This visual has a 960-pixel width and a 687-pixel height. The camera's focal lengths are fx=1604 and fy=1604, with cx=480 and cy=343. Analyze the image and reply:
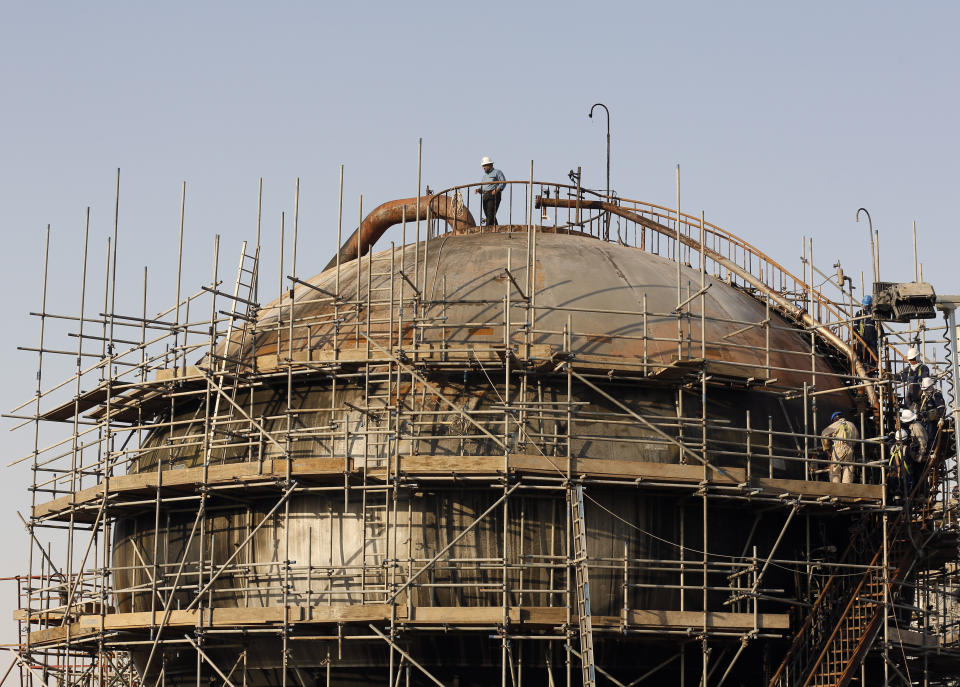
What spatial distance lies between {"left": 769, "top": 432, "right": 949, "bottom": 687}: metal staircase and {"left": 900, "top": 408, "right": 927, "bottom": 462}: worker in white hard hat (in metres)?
0.38

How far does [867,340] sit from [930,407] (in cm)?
237

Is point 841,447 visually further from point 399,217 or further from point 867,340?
point 399,217

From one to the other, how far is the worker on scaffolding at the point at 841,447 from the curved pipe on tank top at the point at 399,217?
29.0 feet

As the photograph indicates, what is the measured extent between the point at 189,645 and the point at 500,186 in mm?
11288

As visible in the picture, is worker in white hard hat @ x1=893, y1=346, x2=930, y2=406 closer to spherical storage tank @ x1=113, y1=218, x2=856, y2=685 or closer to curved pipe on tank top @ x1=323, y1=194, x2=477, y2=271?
spherical storage tank @ x1=113, y1=218, x2=856, y2=685

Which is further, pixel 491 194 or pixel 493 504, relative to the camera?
pixel 491 194

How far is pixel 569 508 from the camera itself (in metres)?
24.9

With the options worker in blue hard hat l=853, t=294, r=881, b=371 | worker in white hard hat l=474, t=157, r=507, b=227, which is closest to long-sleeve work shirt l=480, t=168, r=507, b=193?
worker in white hard hat l=474, t=157, r=507, b=227

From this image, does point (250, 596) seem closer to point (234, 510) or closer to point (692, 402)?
point (234, 510)

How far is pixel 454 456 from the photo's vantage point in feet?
81.7

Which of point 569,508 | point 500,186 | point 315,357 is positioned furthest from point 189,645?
point 500,186

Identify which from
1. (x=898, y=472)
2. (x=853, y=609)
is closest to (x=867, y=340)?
(x=898, y=472)

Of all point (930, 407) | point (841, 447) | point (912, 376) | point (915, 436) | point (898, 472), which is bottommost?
point (898, 472)

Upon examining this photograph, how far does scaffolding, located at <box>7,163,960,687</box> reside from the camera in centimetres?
2489
